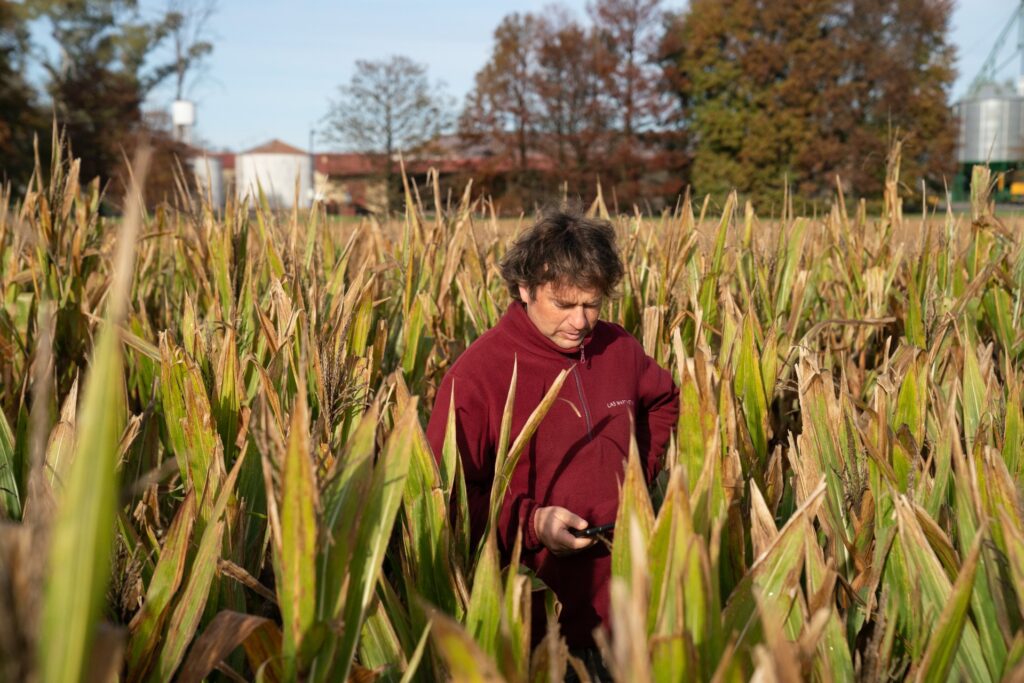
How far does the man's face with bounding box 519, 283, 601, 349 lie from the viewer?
1.90m

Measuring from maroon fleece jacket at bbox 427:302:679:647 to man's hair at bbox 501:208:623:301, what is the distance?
0.31 feet

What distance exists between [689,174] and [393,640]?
3084 centimetres

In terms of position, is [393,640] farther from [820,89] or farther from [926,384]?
[820,89]

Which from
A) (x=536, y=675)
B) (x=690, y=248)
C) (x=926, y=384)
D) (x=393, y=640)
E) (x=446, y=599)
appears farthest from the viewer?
(x=690, y=248)

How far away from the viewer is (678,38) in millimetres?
33375

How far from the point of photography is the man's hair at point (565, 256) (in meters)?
1.90

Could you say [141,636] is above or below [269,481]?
below

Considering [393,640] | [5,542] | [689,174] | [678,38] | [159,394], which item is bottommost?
[393,640]

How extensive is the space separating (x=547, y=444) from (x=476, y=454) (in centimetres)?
16

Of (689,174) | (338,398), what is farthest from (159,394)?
(689,174)

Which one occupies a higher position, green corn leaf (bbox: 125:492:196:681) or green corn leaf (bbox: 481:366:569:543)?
green corn leaf (bbox: 481:366:569:543)

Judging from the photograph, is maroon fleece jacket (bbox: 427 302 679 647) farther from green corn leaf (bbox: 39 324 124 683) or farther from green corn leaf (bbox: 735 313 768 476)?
green corn leaf (bbox: 39 324 124 683)

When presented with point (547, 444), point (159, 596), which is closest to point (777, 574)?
point (159, 596)

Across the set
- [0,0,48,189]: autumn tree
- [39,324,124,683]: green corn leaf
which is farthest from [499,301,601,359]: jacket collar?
[0,0,48,189]: autumn tree
